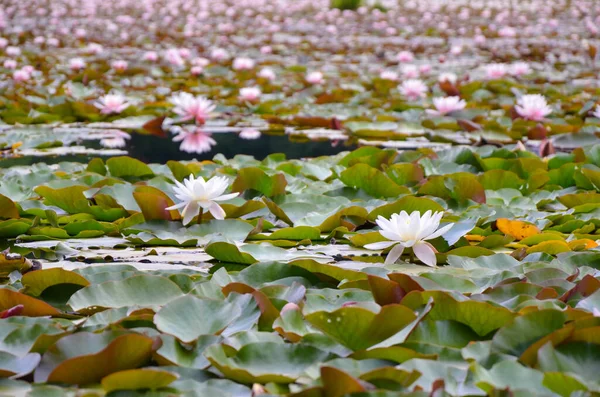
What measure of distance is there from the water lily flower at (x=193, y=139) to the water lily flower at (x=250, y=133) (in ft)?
0.60

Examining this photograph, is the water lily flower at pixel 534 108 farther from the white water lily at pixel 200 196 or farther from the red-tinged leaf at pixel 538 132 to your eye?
the white water lily at pixel 200 196

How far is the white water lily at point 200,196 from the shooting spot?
2.23 metres

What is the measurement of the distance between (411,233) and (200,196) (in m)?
0.62

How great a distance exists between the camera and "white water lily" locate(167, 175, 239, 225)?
87.7 inches

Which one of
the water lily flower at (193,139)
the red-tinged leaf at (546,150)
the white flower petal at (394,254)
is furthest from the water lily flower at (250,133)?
the white flower petal at (394,254)

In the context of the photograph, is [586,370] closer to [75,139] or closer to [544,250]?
[544,250]

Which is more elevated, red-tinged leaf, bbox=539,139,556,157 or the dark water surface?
red-tinged leaf, bbox=539,139,556,157

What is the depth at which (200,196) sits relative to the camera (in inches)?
88.8

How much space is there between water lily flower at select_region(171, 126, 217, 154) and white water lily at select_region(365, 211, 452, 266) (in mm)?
2172

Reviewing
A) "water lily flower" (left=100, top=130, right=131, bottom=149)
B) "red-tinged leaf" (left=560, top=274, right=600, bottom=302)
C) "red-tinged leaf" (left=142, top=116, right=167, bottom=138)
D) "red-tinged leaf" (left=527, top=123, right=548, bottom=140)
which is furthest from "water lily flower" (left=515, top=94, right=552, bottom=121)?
"red-tinged leaf" (left=560, top=274, right=600, bottom=302)

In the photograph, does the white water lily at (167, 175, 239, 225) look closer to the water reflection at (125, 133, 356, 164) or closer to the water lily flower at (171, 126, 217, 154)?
the water reflection at (125, 133, 356, 164)

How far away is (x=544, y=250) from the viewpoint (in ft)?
7.07

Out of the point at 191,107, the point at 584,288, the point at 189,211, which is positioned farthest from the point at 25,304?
the point at 191,107

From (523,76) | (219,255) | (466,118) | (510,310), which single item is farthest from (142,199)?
(523,76)
